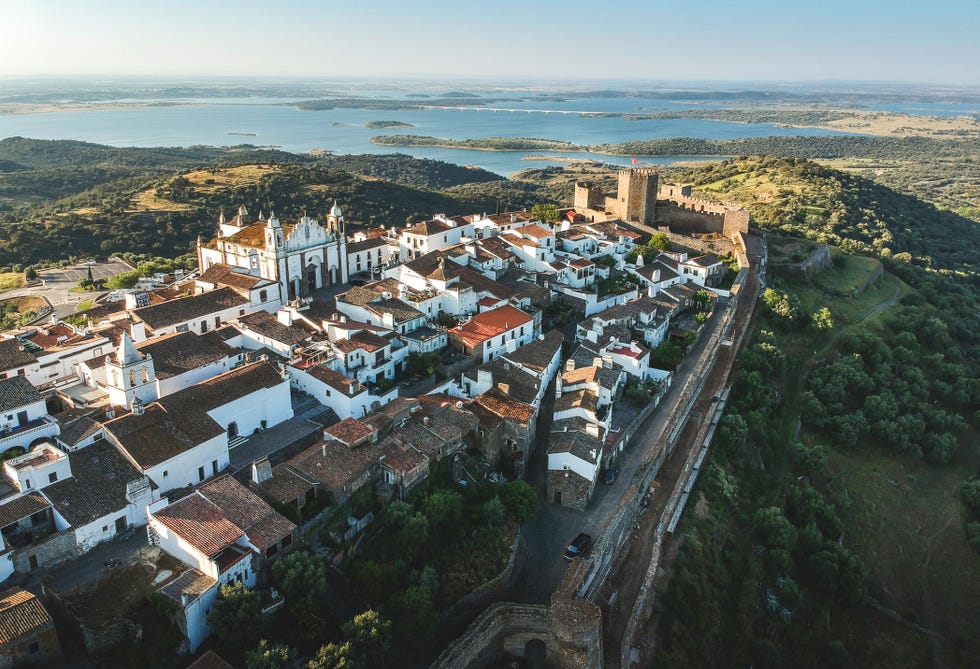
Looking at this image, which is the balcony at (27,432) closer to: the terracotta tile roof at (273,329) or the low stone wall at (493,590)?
the terracotta tile roof at (273,329)

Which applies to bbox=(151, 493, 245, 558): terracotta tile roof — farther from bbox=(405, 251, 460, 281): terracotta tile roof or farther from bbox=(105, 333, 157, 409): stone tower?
bbox=(405, 251, 460, 281): terracotta tile roof

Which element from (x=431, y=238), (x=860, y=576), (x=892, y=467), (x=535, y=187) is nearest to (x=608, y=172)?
(x=535, y=187)

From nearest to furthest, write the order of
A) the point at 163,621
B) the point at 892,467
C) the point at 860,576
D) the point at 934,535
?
1. the point at 163,621
2. the point at 860,576
3. the point at 934,535
4. the point at 892,467

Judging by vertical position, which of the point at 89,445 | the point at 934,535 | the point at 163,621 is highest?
the point at 89,445

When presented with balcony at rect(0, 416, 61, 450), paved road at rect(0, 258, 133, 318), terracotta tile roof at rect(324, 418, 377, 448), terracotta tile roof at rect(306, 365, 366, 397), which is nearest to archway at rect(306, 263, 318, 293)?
paved road at rect(0, 258, 133, 318)

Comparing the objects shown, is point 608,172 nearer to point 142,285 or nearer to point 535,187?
point 535,187

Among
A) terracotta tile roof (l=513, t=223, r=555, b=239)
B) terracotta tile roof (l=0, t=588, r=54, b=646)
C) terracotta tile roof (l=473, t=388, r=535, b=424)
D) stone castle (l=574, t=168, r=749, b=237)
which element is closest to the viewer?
terracotta tile roof (l=0, t=588, r=54, b=646)
